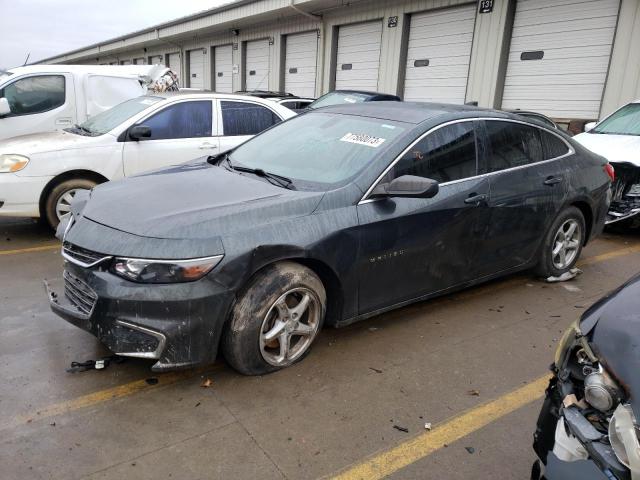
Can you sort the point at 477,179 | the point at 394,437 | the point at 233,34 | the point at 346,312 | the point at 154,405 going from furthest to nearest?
the point at 233,34 → the point at 477,179 → the point at 346,312 → the point at 154,405 → the point at 394,437

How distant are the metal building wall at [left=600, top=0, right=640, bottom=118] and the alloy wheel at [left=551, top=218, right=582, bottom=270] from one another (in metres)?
6.57

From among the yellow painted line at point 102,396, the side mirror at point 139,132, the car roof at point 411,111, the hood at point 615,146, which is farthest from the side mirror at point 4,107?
the hood at point 615,146

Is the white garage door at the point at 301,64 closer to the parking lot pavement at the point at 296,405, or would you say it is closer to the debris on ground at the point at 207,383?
the parking lot pavement at the point at 296,405

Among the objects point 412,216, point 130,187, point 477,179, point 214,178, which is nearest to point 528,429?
point 412,216

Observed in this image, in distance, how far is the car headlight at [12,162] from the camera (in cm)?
541

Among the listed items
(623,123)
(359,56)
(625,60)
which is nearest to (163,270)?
(623,123)

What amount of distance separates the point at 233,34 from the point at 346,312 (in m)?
21.1

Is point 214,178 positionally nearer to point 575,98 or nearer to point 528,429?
point 528,429

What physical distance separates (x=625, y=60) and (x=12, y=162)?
34.5 ft

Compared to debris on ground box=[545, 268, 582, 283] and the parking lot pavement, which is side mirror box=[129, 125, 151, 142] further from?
debris on ground box=[545, 268, 582, 283]

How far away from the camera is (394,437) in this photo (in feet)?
8.79

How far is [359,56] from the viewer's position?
1602 cm

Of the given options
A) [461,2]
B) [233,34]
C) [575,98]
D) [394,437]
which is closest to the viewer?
[394,437]

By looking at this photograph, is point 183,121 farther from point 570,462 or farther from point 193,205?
point 570,462
